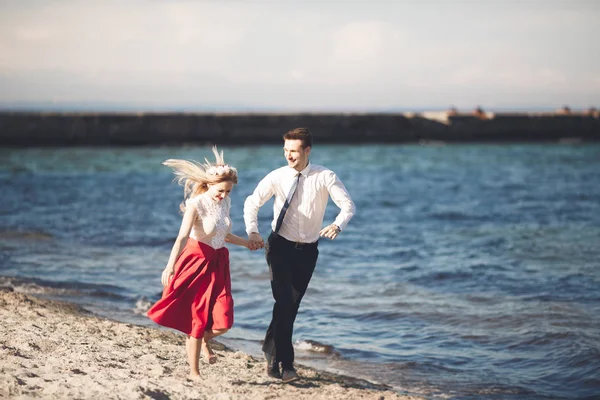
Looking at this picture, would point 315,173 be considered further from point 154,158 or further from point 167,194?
point 154,158

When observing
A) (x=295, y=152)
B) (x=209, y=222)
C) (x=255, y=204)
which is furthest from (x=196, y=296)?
(x=295, y=152)

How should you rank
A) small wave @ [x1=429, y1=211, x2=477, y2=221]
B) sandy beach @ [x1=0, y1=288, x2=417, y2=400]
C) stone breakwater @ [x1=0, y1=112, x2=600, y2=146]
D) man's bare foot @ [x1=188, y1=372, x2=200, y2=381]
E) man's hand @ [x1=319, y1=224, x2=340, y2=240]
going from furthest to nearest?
stone breakwater @ [x1=0, y1=112, x2=600, y2=146], small wave @ [x1=429, y1=211, x2=477, y2=221], man's bare foot @ [x1=188, y1=372, x2=200, y2=381], man's hand @ [x1=319, y1=224, x2=340, y2=240], sandy beach @ [x1=0, y1=288, x2=417, y2=400]

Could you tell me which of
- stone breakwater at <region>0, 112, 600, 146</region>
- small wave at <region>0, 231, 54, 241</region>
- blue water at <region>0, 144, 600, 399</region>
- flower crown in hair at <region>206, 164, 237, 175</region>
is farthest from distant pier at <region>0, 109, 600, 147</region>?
flower crown in hair at <region>206, 164, 237, 175</region>

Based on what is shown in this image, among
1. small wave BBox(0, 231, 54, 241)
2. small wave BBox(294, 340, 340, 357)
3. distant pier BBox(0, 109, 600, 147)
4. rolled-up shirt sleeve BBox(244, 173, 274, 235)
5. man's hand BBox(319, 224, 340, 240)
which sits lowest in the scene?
small wave BBox(294, 340, 340, 357)

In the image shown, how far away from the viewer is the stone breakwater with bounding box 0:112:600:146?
38438mm

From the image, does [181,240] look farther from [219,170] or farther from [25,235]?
[25,235]

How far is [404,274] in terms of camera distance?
11.2 metres

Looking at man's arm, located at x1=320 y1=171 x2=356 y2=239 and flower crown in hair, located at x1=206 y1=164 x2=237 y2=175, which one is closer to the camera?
flower crown in hair, located at x1=206 y1=164 x2=237 y2=175

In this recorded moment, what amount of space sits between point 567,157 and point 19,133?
91.5 feet

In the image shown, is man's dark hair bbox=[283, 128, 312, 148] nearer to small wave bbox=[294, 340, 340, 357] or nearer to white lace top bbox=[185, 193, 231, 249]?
white lace top bbox=[185, 193, 231, 249]

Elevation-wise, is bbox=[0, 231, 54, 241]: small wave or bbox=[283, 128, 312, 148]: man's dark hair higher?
bbox=[283, 128, 312, 148]: man's dark hair

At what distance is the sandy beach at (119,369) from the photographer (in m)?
4.69

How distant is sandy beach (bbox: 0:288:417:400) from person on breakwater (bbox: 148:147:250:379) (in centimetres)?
34

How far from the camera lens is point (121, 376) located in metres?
4.99
